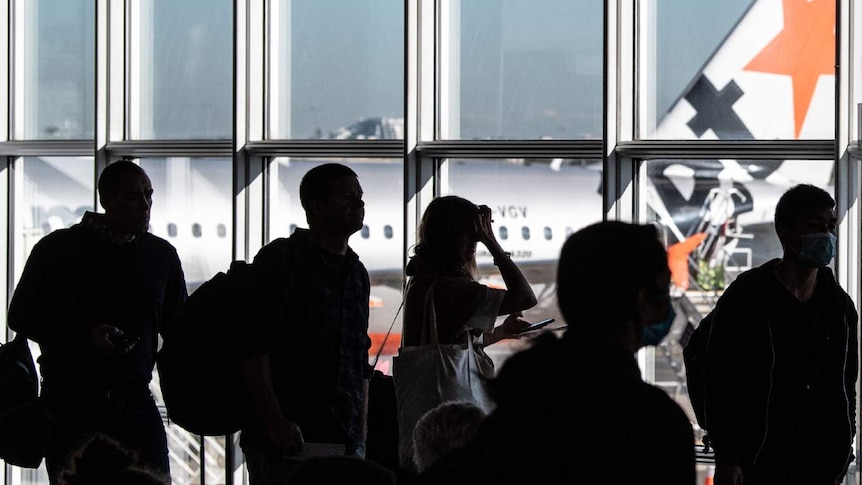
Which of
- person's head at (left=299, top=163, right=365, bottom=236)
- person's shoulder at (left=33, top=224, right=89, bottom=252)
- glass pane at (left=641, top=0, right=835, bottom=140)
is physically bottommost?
person's shoulder at (left=33, top=224, right=89, bottom=252)

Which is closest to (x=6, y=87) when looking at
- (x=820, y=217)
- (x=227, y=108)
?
(x=227, y=108)

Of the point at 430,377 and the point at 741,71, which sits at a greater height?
the point at 741,71

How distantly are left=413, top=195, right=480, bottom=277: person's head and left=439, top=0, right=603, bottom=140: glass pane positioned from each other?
1706mm

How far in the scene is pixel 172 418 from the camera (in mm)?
3051

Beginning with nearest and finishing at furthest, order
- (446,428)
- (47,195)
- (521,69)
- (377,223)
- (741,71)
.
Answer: (446,428) < (741,71) < (521,69) < (377,223) < (47,195)

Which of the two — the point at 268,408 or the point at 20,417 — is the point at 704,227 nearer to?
the point at 268,408

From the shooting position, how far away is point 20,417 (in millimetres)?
3760

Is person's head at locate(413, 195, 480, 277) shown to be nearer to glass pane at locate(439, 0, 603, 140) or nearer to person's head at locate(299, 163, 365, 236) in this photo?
person's head at locate(299, 163, 365, 236)

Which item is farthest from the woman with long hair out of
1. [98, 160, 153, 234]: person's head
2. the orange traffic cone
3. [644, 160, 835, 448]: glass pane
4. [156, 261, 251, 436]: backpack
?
the orange traffic cone

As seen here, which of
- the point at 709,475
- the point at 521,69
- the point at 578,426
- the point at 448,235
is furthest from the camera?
the point at 521,69

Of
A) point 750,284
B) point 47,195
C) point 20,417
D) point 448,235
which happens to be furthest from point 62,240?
point 47,195

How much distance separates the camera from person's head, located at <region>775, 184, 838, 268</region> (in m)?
3.16

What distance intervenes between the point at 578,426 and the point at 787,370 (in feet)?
5.70

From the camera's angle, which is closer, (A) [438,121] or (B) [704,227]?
(B) [704,227]
